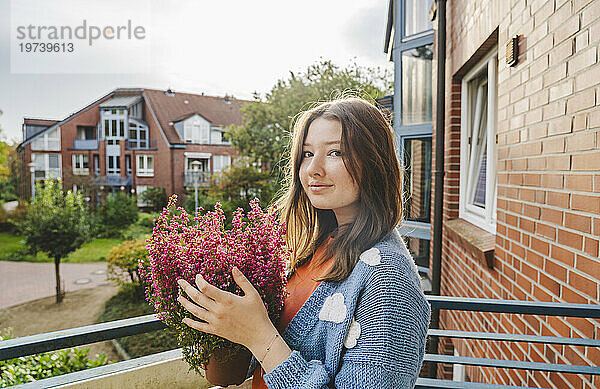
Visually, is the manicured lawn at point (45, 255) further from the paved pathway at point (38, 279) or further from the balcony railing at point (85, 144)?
the balcony railing at point (85, 144)

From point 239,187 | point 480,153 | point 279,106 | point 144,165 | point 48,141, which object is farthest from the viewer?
point 144,165

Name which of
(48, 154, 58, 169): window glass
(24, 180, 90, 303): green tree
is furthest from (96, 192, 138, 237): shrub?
(24, 180, 90, 303): green tree

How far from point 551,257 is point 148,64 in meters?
26.7

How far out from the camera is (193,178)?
68.7 feet

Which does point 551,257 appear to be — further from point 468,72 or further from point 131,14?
point 131,14

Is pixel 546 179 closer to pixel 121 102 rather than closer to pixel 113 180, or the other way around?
pixel 113 180

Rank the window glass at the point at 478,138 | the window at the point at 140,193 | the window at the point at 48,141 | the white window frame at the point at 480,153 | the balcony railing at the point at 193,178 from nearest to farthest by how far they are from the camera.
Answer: the white window frame at the point at 480,153
the window glass at the point at 478,138
the balcony railing at the point at 193,178
the window at the point at 48,141
the window at the point at 140,193

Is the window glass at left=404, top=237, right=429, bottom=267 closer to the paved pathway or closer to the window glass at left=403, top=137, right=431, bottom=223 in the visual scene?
the window glass at left=403, top=137, right=431, bottom=223

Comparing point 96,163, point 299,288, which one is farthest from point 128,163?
point 299,288

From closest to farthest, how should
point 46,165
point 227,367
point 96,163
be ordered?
point 227,367, point 46,165, point 96,163

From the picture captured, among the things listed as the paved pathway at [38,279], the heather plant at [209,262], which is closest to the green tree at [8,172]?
the paved pathway at [38,279]

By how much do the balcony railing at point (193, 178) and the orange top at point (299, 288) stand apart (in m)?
19.5

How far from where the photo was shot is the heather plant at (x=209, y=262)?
82cm

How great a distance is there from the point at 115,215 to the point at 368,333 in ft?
70.1
